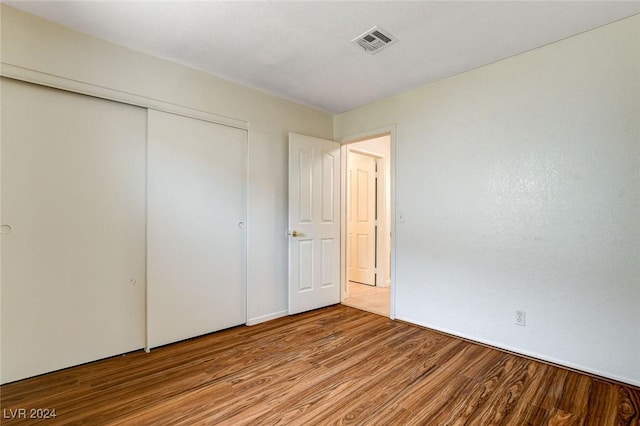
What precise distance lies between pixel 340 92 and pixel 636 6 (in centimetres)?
230

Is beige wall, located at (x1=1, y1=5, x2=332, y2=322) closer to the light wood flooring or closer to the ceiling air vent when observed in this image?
the light wood flooring

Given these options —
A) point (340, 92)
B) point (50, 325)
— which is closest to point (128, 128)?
point (50, 325)

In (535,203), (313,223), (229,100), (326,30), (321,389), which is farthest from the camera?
(313,223)

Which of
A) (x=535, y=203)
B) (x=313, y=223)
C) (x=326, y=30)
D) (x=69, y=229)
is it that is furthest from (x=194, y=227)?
(x=535, y=203)

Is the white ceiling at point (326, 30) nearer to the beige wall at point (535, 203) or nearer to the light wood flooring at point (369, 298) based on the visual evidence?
the beige wall at point (535, 203)

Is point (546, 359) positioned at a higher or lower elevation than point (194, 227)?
lower

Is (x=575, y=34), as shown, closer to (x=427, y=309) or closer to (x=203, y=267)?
(x=427, y=309)

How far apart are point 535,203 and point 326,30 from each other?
2173mm

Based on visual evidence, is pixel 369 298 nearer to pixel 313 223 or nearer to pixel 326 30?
pixel 313 223

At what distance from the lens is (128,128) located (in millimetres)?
2447

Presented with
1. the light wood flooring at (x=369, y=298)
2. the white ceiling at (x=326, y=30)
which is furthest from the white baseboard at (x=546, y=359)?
the white ceiling at (x=326, y=30)

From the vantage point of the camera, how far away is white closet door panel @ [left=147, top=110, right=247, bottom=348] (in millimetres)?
2561

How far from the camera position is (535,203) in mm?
2420

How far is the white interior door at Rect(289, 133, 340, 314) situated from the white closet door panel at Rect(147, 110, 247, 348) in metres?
0.61
